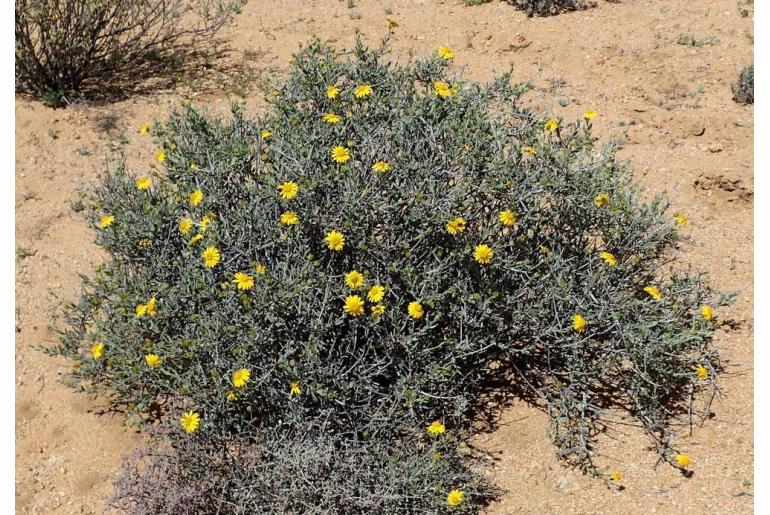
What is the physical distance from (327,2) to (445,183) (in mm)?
4996

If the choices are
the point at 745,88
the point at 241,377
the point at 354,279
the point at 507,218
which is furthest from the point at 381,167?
the point at 745,88

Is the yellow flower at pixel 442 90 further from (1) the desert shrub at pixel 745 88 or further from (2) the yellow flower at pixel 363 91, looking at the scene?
(1) the desert shrub at pixel 745 88

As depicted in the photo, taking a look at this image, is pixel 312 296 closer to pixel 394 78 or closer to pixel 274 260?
pixel 274 260

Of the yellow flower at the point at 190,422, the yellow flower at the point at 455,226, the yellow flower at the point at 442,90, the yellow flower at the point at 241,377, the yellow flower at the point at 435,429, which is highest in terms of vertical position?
the yellow flower at the point at 442,90

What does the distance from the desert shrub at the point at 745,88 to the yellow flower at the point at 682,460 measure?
3.52 meters

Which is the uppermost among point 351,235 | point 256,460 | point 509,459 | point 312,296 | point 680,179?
point 351,235

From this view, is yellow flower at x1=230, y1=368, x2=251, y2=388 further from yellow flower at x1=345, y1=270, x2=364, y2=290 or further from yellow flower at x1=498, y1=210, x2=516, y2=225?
yellow flower at x1=498, y1=210, x2=516, y2=225

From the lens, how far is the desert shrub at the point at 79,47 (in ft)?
18.8

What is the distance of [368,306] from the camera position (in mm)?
3023

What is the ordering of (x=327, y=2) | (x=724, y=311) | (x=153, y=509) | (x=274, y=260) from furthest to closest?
(x=327, y=2) → (x=724, y=311) → (x=274, y=260) → (x=153, y=509)

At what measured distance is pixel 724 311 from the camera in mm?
3963

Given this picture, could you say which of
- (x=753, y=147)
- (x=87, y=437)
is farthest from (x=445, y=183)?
(x=753, y=147)

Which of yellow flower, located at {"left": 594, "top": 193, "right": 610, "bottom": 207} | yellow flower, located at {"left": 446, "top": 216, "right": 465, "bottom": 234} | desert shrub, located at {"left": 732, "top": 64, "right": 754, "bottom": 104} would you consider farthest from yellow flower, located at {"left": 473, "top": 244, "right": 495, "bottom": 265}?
desert shrub, located at {"left": 732, "top": 64, "right": 754, "bottom": 104}

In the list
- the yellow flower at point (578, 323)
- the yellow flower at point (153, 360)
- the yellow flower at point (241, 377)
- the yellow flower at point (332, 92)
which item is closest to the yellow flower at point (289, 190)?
the yellow flower at point (332, 92)
